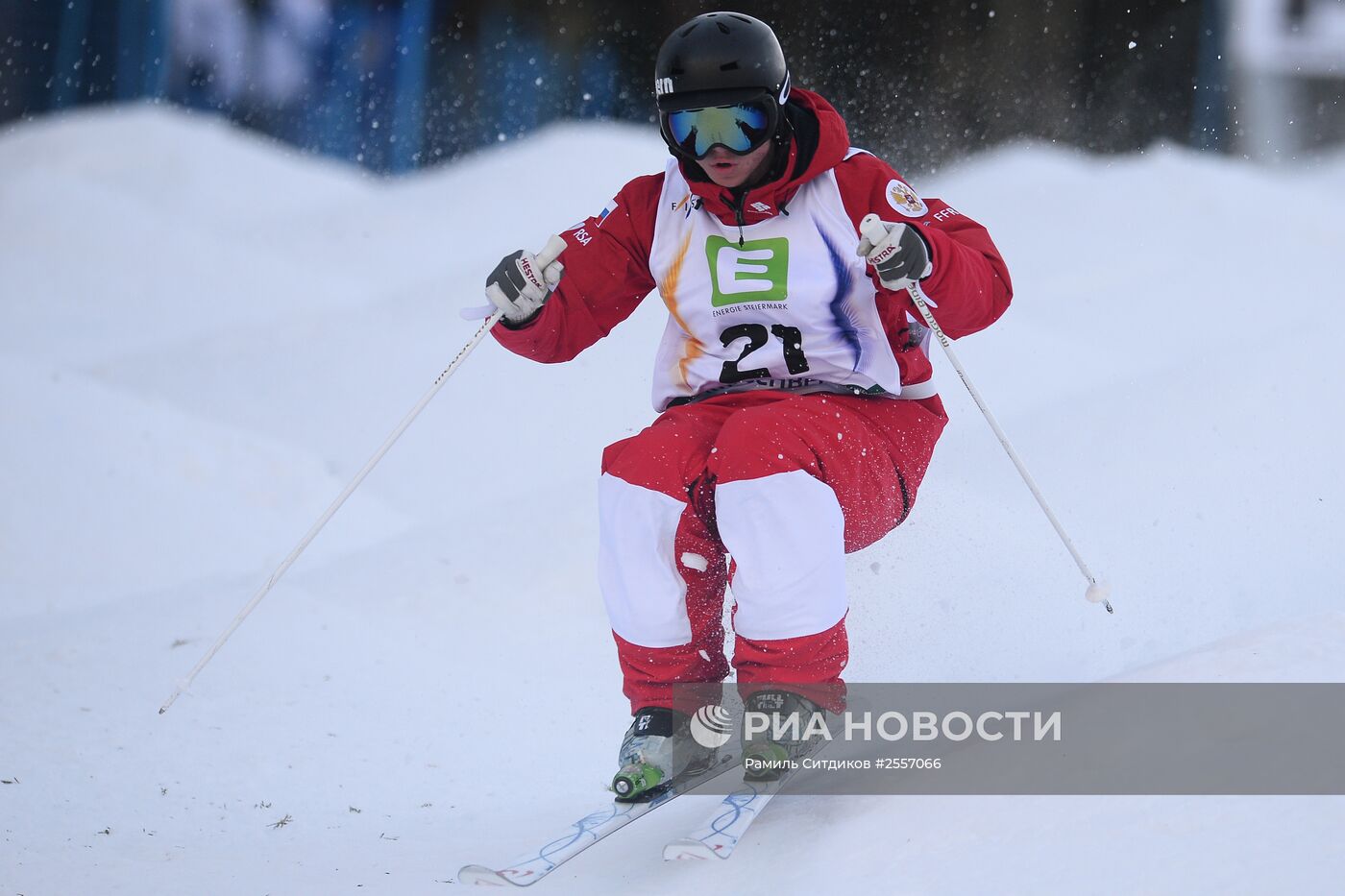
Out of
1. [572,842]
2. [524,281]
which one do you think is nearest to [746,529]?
[572,842]

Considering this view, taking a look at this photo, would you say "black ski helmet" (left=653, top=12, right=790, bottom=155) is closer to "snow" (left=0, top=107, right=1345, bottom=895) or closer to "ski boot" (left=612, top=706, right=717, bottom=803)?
"ski boot" (left=612, top=706, right=717, bottom=803)

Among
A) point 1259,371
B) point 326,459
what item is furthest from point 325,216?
point 1259,371

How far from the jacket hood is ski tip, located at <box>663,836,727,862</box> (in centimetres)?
111

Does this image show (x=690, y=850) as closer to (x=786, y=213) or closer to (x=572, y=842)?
(x=572, y=842)

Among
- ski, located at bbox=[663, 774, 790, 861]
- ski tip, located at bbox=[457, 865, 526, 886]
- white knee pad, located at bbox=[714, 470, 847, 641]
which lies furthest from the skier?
ski tip, located at bbox=[457, 865, 526, 886]

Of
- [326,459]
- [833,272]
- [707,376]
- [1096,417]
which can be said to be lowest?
[326,459]

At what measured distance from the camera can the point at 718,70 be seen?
241 cm

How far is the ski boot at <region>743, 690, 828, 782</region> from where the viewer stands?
2262mm

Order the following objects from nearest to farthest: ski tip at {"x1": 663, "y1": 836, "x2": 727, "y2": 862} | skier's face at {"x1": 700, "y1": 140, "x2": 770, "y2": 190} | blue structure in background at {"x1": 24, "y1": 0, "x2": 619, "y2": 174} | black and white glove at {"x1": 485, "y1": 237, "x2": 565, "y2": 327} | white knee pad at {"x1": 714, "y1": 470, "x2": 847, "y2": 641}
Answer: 1. ski tip at {"x1": 663, "y1": 836, "x2": 727, "y2": 862}
2. white knee pad at {"x1": 714, "y1": 470, "x2": 847, "y2": 641}
3. skier's face at {"x1": 700, "y1": 140, "x2": 770, "y2": 190}
4. black and white glove at {"x1": 485, "y1": 237, "x2": 565, "y2": 327}
5. blue structure in background at {"x1": 24, "y1": 0, "x2": 619, "y2": 174}

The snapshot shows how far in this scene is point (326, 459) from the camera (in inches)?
272

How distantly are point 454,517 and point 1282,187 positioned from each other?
881 centimetres

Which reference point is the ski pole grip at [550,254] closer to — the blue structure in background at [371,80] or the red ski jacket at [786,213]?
the red ski jacket at [786,213]

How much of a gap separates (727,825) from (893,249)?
98 cm

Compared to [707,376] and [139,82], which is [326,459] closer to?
[707,376]
